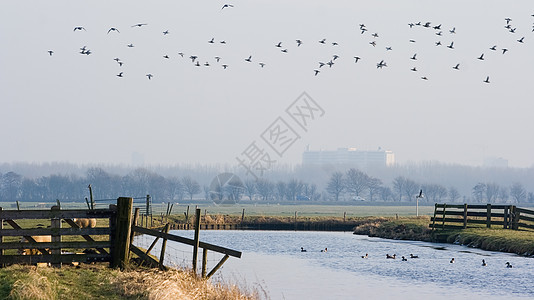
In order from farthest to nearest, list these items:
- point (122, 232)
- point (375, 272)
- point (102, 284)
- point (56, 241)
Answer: point (375, 272)
point (122, 232)
point (56, 241)
point (102, 284)

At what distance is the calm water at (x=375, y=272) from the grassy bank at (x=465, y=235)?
110 cm

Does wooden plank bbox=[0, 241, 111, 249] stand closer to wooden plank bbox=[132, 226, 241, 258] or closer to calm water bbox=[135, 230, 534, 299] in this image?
wooden plank bbox=[132, 226, 241, 258]

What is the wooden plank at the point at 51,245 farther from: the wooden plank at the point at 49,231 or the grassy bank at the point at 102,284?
the grassy bank at the point at 102,284

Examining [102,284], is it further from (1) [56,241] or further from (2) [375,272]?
(2) [375,272]

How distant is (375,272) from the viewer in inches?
1539

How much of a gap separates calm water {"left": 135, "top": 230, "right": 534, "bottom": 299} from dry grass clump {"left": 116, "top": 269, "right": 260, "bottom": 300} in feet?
9.98

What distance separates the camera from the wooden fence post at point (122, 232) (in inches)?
969

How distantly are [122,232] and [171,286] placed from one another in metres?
3.62

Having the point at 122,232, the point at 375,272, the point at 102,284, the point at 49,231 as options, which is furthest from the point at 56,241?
the point at 375,272

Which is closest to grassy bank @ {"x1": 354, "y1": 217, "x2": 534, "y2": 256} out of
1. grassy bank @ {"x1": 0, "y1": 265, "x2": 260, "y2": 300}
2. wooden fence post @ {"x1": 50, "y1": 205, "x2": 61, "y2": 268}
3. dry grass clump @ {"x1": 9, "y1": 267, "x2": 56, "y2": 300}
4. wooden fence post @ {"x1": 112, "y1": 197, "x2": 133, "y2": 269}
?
grassy bank @ {"x1": 0, "y1": 265, "x2": 260, "y2": 300}

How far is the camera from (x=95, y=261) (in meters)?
24.9

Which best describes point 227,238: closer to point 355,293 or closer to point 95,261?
point 355,293

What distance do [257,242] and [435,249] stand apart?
1457 cm

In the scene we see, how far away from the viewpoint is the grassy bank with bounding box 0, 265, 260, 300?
19953 millimetres
